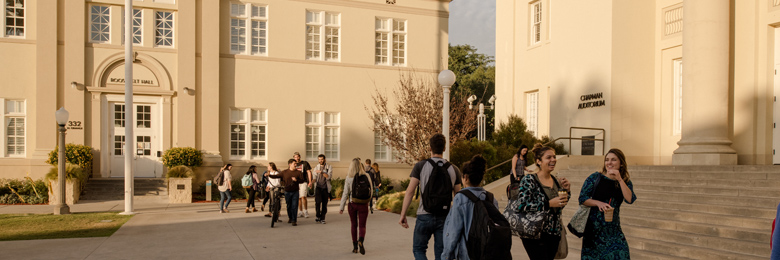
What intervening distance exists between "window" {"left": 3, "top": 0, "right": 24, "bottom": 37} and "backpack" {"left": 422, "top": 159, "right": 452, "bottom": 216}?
22.5 meters

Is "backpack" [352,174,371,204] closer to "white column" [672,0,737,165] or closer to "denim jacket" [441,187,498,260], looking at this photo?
"denim jacket" [441,187,498,260]

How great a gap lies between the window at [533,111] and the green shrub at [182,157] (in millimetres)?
12718

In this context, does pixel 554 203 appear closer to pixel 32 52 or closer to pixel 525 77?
pixel 525 77

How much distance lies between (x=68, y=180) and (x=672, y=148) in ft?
62.4

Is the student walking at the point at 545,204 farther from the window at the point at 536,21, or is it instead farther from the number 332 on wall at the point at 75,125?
the number 332 on wall at the point at 75,125

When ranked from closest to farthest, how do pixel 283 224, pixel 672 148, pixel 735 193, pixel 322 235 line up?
pixel 735 193, pixel 322 235, pixel 283 224, pixel 672 148

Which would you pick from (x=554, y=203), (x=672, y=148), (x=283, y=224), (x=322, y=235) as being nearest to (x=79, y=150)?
(x=283, y=224)

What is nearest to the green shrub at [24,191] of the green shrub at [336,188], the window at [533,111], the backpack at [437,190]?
the green shrub at [336,188]

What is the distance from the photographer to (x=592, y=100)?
20.0 meters

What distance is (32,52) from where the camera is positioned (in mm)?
24219

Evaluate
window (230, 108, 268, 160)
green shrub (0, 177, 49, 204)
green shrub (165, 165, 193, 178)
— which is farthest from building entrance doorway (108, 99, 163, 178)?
window (230, 108, 268, 160)

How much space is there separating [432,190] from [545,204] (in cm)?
150

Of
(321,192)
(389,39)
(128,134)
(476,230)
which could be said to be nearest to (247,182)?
(128,134)

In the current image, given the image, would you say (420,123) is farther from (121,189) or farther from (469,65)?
(469,65)
